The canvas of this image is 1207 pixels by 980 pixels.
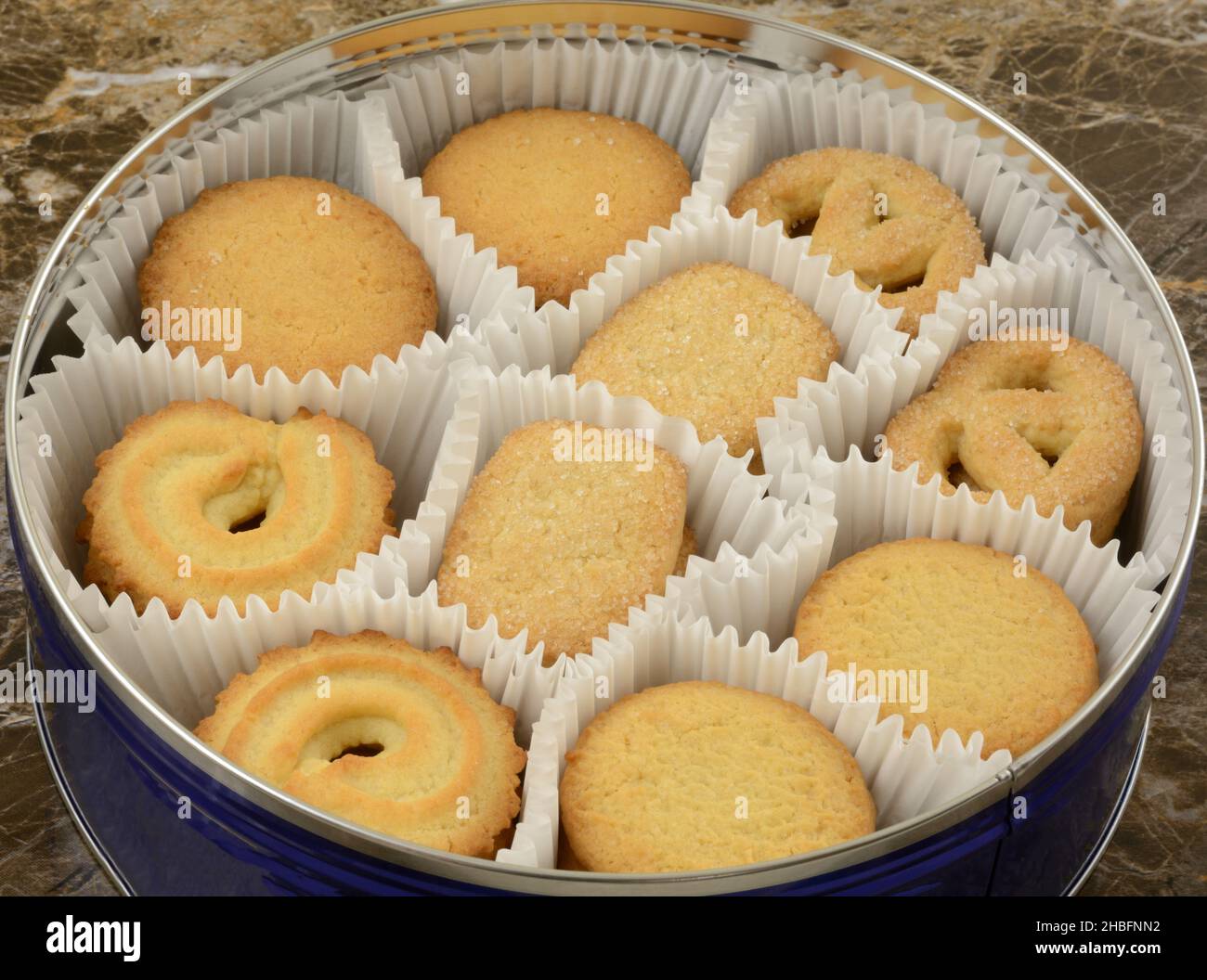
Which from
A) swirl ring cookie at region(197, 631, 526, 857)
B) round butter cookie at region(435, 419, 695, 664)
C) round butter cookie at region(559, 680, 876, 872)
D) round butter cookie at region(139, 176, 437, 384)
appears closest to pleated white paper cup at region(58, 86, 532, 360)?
round butter cookie at region(139, 176, 437, 384)

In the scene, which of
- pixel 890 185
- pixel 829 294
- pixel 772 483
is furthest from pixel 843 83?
pixel 772 483

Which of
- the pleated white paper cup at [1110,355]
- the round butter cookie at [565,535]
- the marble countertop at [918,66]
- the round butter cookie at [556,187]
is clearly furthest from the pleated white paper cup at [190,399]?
the marble countertop at [918,66]

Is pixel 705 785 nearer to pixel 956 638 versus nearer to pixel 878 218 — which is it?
pixel 956 638

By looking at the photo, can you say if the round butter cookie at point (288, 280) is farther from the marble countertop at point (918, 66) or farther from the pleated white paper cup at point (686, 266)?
the marble countertop at point (918, 66)

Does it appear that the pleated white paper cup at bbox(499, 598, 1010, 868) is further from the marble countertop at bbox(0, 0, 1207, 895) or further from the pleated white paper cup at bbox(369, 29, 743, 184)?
the marble countertop at bbox(0, 0, 1207, 895)

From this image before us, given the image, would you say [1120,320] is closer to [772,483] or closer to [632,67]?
[772,483]

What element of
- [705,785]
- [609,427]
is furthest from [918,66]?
[705,785]

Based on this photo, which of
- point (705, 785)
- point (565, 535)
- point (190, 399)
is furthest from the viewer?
point (190, 399)
